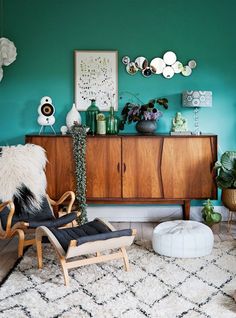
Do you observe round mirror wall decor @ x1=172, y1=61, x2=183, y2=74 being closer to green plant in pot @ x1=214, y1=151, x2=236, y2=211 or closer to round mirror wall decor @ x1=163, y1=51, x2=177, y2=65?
round mirror wall decor @ x1=163, y1=51, x2=177, y2=65

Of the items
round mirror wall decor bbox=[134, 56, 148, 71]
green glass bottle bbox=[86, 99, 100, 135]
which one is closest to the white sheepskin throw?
green glass bottle bbox=[86, 99, 100, 135]

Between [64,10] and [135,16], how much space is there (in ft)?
2.73

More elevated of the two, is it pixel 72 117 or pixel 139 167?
pixel 72 117

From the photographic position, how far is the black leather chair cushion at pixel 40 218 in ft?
12.6

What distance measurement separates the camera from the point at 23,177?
4168mm

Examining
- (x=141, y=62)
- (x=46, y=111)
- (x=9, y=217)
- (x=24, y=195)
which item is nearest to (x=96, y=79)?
(x=141, y=62)

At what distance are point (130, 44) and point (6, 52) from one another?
143cm

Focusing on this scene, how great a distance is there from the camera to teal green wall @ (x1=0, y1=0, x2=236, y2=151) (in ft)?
16.4

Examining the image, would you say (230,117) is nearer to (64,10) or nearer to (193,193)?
(193,193)

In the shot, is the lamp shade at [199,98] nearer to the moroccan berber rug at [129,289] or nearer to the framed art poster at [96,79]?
the framed art poster at [96,79]

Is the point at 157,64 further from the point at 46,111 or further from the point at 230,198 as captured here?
the point at 230,198

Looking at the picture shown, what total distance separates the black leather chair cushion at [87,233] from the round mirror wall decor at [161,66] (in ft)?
6.74

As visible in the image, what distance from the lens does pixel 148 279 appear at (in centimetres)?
333

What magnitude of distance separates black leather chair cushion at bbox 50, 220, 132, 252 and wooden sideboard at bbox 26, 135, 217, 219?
3.25ft
